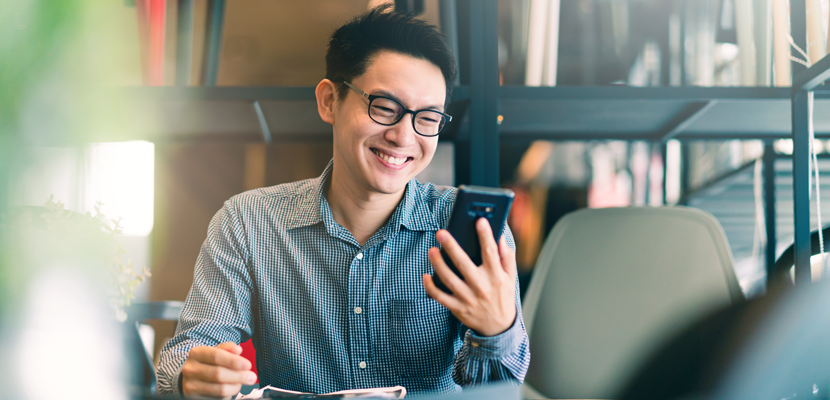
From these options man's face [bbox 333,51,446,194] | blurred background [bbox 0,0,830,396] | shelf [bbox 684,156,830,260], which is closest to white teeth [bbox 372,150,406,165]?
man's face [bbox 333,51,446,194]

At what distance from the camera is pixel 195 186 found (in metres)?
1.43

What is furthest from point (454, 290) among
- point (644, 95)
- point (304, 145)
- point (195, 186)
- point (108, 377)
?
point (195, 186)

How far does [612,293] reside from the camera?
1083 mm

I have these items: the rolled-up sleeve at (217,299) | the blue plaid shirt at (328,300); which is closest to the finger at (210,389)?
the rolled-up sleeve at (217,299)

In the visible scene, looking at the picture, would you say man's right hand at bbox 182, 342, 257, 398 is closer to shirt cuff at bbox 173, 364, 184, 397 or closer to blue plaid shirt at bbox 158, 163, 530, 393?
shirt cuff at bbox 173, 364, 184, 397

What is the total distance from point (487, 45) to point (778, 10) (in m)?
0.67

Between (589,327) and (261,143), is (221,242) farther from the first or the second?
(589,327)

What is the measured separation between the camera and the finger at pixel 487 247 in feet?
1.94

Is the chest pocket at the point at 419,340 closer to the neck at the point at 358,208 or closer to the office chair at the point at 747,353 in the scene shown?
the neck at the point at 358,208

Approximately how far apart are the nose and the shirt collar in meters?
0.16

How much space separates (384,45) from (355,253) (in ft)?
1.35

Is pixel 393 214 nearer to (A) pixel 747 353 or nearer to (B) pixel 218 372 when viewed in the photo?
(B) pixel 218 372

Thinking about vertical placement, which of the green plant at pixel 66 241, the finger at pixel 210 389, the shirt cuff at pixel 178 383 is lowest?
the shirt cuff at pixel 178 383

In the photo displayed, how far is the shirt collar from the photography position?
938mm
